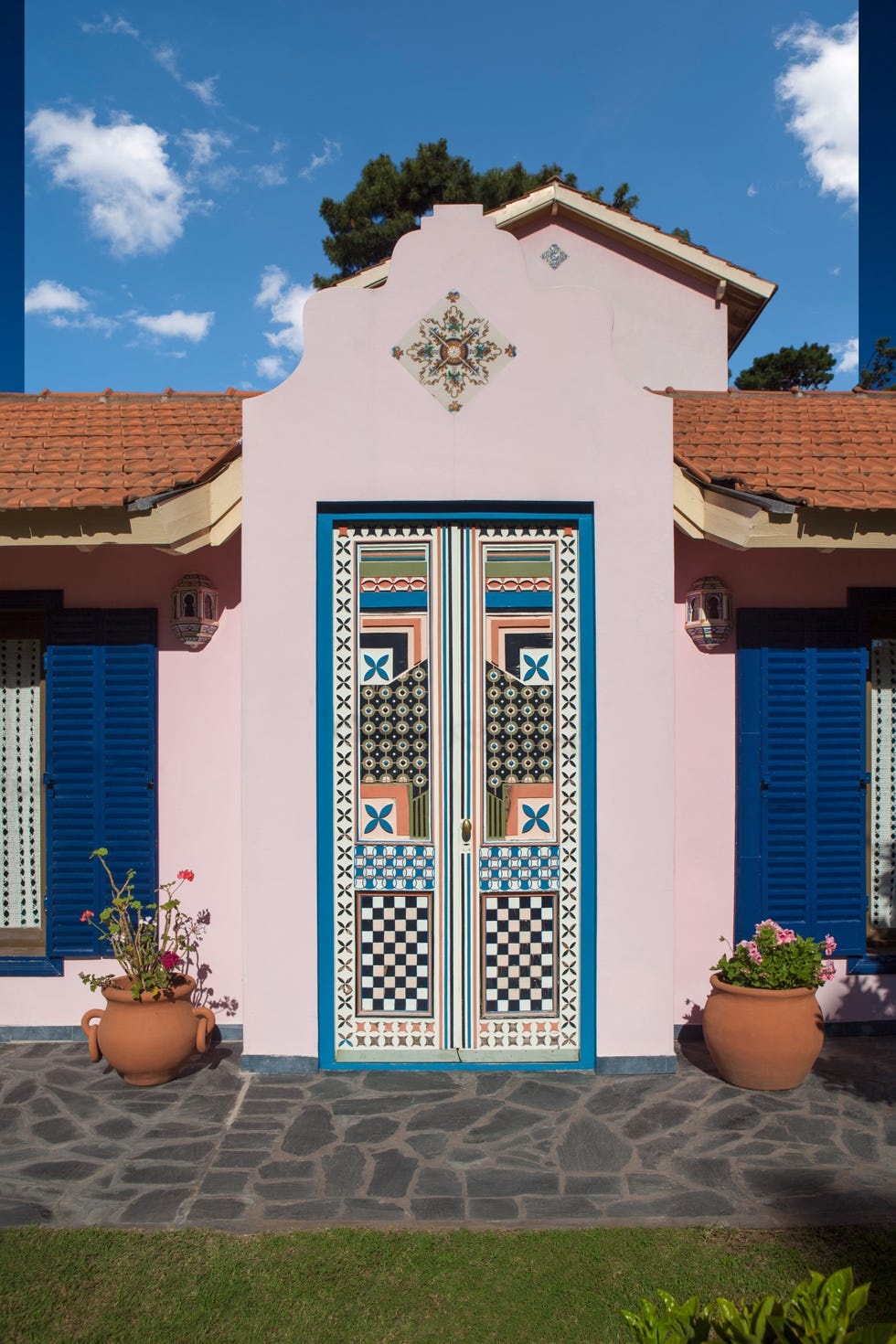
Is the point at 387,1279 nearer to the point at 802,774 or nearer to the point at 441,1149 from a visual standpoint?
the point at 441,1149

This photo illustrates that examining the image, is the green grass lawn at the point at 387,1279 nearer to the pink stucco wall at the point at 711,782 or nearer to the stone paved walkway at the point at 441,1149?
the stone paved walkway at the point at 441,1149

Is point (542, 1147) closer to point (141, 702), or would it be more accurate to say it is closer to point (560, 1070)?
point (560, 1070)

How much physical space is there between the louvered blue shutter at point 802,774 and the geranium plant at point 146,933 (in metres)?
3.59

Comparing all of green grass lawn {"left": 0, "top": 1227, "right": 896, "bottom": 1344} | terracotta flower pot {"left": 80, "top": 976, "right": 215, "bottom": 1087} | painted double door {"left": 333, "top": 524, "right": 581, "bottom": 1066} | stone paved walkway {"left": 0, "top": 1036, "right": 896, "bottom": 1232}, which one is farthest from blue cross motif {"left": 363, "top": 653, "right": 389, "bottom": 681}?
green grass lawn {"left": 0, "top": 1227, "right": 896, "bottom": 1344}

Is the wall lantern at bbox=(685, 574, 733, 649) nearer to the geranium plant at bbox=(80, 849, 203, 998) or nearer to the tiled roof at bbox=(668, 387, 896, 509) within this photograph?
the tiled roof at bbox=(668, 387, 896, 509)

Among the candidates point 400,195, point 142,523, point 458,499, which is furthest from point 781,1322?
point 400,195

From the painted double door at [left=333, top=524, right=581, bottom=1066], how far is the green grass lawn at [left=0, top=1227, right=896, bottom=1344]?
1.57 metres

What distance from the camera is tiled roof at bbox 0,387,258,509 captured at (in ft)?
18.1

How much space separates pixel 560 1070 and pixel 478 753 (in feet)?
6.30

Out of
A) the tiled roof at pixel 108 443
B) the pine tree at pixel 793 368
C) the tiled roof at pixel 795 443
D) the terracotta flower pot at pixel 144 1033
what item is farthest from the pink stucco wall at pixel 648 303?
the pine tree at pixel 793 368

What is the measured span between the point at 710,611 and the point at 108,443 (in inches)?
175

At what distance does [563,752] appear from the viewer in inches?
210

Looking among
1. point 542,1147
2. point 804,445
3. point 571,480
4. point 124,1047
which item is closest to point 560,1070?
point 542,1147

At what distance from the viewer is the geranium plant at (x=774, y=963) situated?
5.08 m
